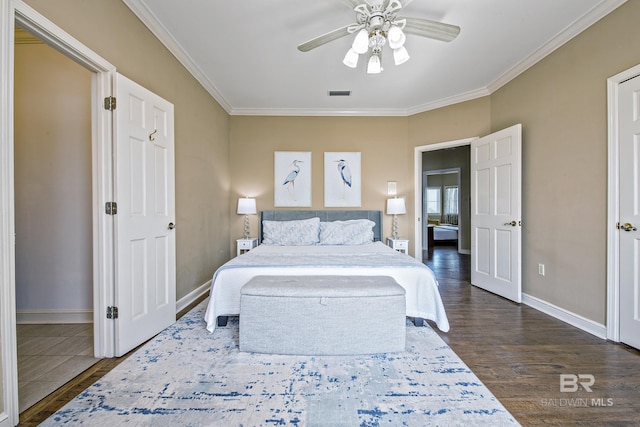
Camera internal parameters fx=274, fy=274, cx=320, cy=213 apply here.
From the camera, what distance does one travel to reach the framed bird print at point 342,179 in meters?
4.73

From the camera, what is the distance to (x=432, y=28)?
2.04 meters

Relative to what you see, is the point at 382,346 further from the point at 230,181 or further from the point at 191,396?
the point at 230,181

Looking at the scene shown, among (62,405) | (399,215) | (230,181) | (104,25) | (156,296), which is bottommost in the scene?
(62,405)

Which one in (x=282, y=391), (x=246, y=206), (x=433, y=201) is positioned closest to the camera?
(x=282, y=391)

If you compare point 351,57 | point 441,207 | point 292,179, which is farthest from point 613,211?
point 441,207

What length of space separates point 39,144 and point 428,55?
412cm

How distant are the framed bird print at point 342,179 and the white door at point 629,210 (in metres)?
3.09

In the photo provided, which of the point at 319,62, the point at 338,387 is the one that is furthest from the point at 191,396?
the point at 319,62

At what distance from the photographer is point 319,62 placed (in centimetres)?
320

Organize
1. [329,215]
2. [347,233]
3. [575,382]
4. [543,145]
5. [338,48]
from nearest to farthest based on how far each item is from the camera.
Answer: [575,382] < [338,48] < [543,145] < [347,233] < [329,215]

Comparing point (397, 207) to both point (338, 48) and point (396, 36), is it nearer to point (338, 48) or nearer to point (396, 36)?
point (338, 48)

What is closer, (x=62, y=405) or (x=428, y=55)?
(x=62, y=405)

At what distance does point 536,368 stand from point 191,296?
11.1 feet

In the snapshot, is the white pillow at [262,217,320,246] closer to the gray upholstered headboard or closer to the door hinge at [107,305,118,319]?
the gray upholstered headboard
